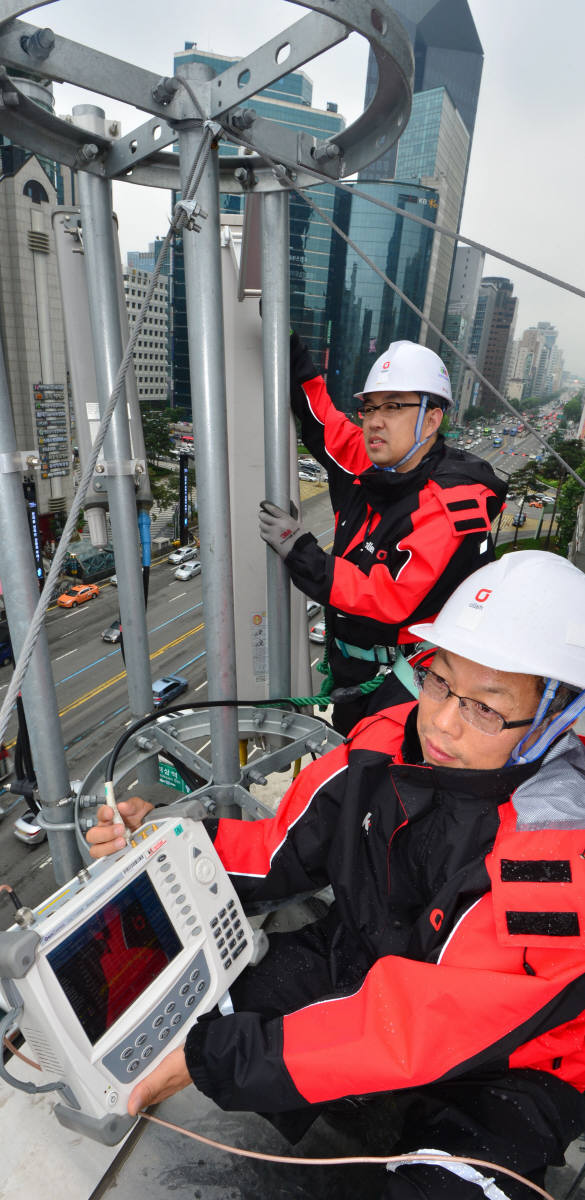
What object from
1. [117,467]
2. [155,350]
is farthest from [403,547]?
[155,350]

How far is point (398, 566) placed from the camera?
84.4 inches

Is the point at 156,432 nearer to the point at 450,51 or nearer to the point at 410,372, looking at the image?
the point at 410,372

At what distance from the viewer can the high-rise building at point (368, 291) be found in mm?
15399

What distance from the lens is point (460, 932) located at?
3.74 ft

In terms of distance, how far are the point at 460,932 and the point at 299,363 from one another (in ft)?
6.78

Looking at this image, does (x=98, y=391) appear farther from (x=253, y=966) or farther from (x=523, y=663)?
(x=253, y=966)

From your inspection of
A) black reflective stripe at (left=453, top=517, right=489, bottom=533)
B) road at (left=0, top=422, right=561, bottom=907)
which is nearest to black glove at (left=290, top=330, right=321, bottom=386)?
black reflective stripe at (left=453, top=517, right=489, bottom=533)

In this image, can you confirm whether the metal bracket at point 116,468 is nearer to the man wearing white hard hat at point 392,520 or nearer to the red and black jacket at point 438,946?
the man wearing white hard hat at point 392,520

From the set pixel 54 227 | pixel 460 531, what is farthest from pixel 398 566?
pixel 54 227

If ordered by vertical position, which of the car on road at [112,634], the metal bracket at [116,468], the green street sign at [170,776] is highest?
the metal bracket at [116,468]

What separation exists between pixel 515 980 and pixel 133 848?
721 millimetres

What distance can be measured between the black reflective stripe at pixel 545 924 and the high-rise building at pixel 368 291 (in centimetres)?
1347

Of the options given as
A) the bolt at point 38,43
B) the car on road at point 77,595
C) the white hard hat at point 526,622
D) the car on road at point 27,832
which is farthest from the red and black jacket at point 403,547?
the car on road at point 77,595

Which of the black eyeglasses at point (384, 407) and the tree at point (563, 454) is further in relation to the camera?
the tree at point (563, 454)
